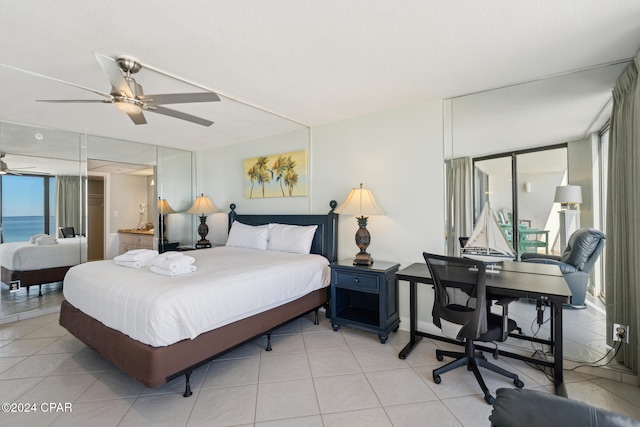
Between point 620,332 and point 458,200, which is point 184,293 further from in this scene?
point 620,332

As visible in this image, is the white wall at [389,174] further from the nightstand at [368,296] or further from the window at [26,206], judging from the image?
the window at [26,206]

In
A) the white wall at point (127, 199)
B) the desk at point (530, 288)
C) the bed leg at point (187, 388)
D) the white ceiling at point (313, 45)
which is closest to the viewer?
the white ceiling at point (313, 45)

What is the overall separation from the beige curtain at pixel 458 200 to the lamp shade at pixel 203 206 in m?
3.68

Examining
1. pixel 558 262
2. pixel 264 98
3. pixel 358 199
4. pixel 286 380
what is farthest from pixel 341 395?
pixel 264 98

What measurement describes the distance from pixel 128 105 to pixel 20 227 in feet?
10.0

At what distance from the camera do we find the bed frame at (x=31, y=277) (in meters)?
3.64

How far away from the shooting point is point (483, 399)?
2.03 meters

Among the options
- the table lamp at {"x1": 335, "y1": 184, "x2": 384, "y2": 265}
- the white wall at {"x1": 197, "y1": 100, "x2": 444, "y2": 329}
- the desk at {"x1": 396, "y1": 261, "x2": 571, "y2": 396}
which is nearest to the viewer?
the desk at {"x1": 396, "y1": 261, "x2": 571, "y2": 396}

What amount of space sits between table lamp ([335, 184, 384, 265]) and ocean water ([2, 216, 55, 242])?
3.97m

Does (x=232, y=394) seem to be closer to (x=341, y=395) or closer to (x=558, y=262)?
(x=341, y=395)

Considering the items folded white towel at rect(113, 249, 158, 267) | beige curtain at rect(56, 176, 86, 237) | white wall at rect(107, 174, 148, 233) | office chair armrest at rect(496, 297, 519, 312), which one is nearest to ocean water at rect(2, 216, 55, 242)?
beige curtain at rect(56, 176, 86, 237)

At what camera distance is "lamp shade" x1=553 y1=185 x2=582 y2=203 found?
241 centimetres

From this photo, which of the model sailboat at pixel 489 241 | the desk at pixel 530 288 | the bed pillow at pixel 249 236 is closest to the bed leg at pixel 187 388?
the desk at pixel 530 288

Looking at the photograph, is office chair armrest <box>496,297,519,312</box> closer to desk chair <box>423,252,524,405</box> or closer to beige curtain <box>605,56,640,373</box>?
desk chair <box>423,252,524,405</box>
